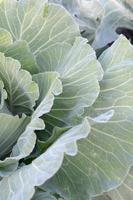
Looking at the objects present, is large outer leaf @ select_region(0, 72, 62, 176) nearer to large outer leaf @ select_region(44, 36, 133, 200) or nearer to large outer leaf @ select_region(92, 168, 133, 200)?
large outer leaf @ select_region(44, 36, 133, 200)

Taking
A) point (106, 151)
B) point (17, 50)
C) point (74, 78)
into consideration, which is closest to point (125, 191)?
point (106, 151)

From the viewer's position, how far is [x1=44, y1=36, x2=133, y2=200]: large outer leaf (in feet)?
2.65

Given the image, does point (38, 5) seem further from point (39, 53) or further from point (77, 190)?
point (77, 190)

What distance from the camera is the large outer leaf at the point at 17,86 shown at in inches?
32.0

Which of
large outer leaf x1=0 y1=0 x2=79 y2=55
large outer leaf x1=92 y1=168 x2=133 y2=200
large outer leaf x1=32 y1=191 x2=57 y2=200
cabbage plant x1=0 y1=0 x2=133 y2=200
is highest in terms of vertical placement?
large outer leaf x1=0 y1=0 x2=79 y2=55

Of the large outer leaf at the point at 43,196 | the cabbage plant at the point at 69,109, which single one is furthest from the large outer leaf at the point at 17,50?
the large outer leaf at the point at 43,196

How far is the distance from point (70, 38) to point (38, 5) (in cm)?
10

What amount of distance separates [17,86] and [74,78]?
0.11m

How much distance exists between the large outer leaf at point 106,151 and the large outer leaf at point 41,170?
0.12 meters

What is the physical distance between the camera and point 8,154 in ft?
2.82

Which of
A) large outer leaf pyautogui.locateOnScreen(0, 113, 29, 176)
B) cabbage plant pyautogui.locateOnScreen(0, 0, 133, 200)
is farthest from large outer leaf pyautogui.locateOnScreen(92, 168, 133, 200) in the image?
large outer leaf pyautogui.locateOnScreen(0, 113, 29, 176)

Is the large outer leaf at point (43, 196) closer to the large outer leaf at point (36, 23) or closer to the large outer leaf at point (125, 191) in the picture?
the large outer leaf at point (125, 191)

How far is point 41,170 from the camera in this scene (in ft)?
2.16

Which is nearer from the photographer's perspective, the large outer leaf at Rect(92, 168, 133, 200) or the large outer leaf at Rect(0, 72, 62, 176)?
the large outer leaf at Rect(0, 72, 62, 176)
